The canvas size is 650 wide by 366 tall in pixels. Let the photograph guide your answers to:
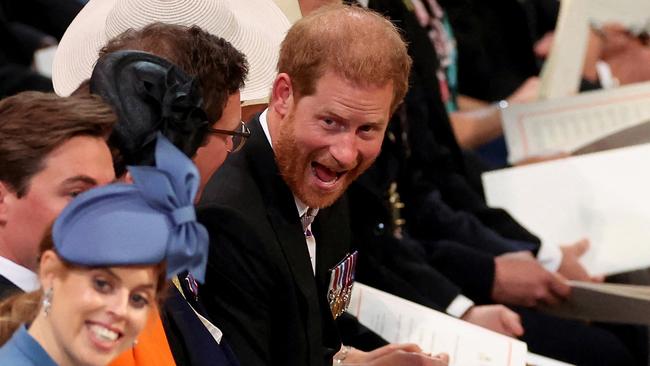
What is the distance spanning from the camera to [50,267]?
1597 mm

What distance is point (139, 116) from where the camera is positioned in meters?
1.97

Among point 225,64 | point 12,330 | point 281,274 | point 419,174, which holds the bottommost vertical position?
point 419,174

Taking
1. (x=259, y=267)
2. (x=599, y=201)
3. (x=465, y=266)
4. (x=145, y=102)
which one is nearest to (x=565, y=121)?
(x=599, y=201)

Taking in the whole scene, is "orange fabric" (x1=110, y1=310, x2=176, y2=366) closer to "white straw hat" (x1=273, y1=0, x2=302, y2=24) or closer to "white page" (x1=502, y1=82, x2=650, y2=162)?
"white straw hat" (x1=273, y1=0, x2=302, y2=24)

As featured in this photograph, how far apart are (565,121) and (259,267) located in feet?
5.85

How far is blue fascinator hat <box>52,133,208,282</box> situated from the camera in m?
1.58

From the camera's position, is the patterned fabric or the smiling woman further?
the patterned fabric

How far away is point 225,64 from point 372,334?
862 mm

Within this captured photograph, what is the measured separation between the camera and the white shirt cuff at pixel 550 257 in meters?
3.62

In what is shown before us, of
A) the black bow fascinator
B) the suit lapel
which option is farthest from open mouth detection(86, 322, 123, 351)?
the suit lapel

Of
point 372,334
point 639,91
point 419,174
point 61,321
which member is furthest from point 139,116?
point 639,91

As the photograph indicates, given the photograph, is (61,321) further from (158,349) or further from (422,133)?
(422,133)

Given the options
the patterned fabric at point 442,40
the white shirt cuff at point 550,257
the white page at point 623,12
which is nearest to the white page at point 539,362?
the white shirt cuff at point 550,257

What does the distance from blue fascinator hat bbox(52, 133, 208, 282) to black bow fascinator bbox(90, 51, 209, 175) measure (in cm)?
29
